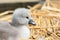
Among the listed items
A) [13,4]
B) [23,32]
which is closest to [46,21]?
[23,32]

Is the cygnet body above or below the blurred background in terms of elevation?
below

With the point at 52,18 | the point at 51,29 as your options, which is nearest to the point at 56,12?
the point at 52,18

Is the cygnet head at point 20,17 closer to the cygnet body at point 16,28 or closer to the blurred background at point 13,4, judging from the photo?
the cygnet body at point 16,28

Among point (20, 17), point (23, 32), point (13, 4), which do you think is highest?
point (13, 4)

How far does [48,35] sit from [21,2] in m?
1.36

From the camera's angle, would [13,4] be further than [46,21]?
Yes

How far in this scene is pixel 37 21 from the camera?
220cm

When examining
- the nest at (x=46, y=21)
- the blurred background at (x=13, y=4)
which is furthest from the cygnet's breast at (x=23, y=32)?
the blurred background at (x=13, y=4)

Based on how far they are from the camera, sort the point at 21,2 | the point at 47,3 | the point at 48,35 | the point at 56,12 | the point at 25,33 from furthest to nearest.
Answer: the point at 21,2 → the point at 47,3 → the point at 56,12 → the point at 48,35 → the point at 25,33

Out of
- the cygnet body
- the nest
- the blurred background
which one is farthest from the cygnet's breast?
the blurred background

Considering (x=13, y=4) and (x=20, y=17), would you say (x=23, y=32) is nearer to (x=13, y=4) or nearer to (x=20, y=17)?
(x=20, y=17)

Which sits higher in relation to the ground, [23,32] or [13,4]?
[13,4]

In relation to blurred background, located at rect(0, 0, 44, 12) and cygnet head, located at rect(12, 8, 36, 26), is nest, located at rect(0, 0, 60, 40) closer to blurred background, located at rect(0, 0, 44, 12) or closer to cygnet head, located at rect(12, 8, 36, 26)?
cygnet head, located at rect(12, 8, 36, 26)

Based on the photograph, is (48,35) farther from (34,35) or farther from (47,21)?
(47,21)
